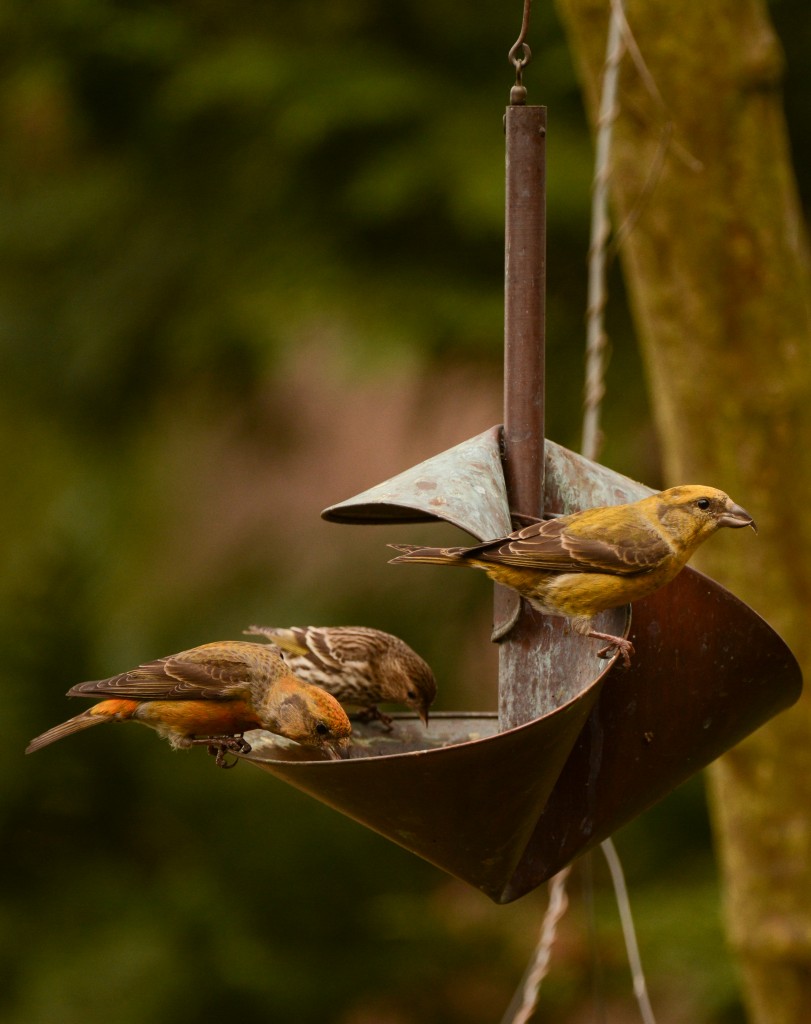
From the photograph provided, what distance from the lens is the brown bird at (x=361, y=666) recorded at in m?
4.24

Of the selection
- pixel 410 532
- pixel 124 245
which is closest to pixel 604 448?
pixel 410 532

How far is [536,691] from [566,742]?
686mm

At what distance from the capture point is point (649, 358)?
4.81 m

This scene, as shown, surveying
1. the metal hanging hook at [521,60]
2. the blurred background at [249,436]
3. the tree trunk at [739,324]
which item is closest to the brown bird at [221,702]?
the metal hanging hook at [521,60]

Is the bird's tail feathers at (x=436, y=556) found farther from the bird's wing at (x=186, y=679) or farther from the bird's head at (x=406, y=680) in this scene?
the bird's head at (x=406, y=680)

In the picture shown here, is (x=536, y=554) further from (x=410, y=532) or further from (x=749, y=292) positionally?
(x=410, y=532)

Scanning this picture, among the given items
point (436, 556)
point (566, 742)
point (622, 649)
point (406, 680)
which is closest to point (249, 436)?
point (406, 680)

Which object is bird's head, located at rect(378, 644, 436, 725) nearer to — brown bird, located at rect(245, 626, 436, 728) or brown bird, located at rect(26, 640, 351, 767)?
brown bird, located at rect(245, 626, 436, 728)

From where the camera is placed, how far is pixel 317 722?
339 cm

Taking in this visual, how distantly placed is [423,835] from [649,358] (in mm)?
2450

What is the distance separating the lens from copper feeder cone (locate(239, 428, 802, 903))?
2641 mm

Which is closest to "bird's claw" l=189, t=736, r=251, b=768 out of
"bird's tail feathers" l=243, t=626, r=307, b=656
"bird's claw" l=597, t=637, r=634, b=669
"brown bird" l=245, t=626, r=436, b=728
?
"brown bird" l=245, t=626, r=436, b=728

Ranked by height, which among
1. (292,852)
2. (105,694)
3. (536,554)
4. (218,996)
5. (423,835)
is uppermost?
(536,554)

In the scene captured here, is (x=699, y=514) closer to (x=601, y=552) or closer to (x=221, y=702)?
(x=601, y=552)
